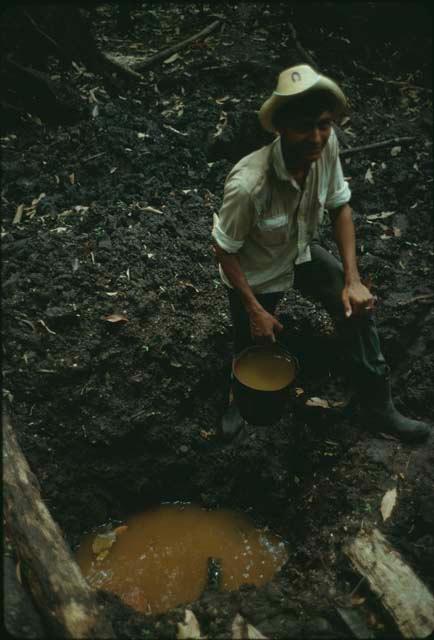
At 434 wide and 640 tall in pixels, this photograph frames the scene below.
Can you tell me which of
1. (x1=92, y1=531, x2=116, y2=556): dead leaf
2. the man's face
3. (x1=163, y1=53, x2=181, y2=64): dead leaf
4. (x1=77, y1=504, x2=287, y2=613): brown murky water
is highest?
the man's face

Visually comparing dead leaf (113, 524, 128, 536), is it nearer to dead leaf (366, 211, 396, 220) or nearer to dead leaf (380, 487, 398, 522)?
dead leaf (380, 487, 398, 522)

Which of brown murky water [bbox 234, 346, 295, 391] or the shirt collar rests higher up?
the shirt collar

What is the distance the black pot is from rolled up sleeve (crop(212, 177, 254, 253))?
64cm

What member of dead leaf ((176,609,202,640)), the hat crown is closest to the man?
the hat crown

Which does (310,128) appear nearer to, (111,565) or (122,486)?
(122,486)

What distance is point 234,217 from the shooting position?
289 cm

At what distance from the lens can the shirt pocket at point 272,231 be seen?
2.99 meters

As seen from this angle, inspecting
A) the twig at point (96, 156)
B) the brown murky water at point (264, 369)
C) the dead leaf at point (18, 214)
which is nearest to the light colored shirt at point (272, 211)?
the brown murky water at point (264, 369)

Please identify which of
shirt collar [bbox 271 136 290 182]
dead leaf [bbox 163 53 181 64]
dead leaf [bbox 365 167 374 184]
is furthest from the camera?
dead leaf [bbox 163 53 181 64]

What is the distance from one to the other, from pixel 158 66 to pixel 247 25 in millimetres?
1249

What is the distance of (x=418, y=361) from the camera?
13.5ft

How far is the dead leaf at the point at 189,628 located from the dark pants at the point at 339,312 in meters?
1.62

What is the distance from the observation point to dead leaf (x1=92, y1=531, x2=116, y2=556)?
373 cm

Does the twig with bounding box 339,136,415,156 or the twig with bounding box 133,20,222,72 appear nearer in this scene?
the twig with bounding box 339,136,415,156
